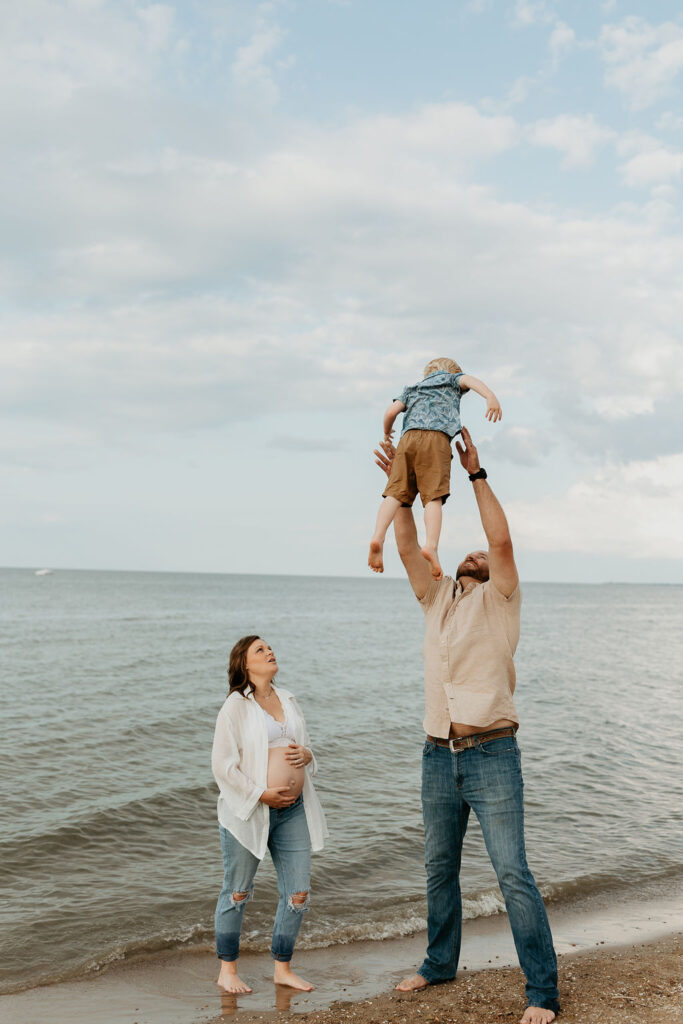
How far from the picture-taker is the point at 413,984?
16.4ft

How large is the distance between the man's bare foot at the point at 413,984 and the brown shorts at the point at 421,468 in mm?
2926

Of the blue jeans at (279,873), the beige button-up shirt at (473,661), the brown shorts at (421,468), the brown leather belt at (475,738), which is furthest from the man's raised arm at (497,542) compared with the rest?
the blue jeans at (279,873)

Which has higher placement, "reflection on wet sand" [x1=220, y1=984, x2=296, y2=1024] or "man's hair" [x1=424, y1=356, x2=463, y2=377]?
"man's hair" [x1=424, y1=356, x2=463, y2=377]

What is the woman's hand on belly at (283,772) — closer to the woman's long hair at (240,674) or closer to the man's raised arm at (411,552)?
the woman's long hair at (240,674)

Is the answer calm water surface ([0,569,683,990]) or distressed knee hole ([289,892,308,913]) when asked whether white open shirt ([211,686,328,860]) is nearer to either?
distressed knee hole ([289,892,308,913])

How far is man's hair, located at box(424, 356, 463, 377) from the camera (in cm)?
529

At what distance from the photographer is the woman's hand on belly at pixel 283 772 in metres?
5.02

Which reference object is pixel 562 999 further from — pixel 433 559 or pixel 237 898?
pixel 433 559

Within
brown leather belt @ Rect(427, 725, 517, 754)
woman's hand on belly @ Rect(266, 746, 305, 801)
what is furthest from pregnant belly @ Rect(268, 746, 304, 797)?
brown leather belt @ Rect(427, 725, 517, 754)

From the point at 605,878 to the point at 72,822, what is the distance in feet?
19.5

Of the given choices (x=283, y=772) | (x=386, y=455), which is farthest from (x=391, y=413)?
(x=283, y=772)

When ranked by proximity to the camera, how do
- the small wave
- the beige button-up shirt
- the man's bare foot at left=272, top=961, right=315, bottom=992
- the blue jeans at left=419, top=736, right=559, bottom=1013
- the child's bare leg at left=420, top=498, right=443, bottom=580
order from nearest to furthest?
the blue jeans at left=419, top=736, right=559, bottom=1013
the beige button-up shirt
the child's bare leg at left=420, top=498, right=443, bottom=580
the man's bare foot at left=272, top=961, right=315, bottom=992
the small wave

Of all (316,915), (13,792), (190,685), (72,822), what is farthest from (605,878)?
(190,685)

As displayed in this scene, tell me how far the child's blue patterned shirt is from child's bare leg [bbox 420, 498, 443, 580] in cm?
45
